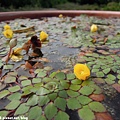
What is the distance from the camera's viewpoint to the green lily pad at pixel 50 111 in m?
0.53

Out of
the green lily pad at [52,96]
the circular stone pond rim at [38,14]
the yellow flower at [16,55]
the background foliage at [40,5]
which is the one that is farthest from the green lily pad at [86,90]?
the background foliage at [40,5]

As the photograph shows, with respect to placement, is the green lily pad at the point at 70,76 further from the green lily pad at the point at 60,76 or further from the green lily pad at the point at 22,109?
the green lily pad at the point at 22,109

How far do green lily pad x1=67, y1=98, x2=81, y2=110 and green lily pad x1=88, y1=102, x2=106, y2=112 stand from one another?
0.12ft

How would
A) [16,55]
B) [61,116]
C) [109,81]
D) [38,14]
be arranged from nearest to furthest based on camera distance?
1. [61,116]
2. [109,81]
3. [16,55]
4. [38,14]

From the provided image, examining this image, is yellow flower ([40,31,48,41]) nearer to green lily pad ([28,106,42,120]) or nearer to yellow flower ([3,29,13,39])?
yellow flower ([3,29,13,39])

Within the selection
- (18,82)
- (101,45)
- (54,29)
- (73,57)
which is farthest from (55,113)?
(54,29)

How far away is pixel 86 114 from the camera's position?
546mm

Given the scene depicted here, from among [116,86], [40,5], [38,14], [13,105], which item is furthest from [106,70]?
[40,5]

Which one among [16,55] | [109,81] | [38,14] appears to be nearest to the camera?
[109,81]

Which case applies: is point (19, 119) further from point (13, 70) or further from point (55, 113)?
point (13, 70)

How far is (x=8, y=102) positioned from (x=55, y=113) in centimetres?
18

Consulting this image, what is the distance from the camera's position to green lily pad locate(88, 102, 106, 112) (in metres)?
0.57

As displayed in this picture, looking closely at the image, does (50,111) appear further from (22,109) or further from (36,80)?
(36,80)

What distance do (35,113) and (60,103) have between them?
0.09 metres
